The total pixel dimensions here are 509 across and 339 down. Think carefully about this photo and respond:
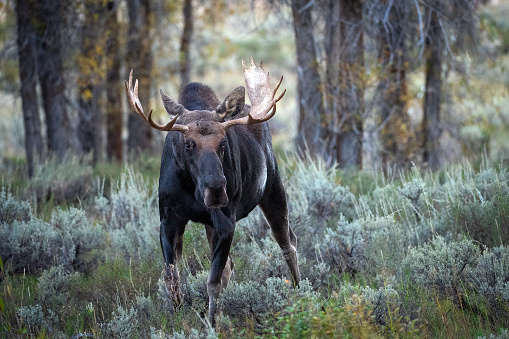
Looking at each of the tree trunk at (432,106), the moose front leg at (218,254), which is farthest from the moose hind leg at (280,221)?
the tree trunk at (432,106)

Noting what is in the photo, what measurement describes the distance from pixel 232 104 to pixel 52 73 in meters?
7.99

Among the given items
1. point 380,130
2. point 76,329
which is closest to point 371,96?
point 380,130

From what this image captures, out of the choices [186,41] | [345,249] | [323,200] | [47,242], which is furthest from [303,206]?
[186,41]

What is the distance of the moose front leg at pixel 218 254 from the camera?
4.78m

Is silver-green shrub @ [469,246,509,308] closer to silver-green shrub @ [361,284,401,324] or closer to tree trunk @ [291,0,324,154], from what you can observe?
silver-green shrub @ [361,284,401,324]

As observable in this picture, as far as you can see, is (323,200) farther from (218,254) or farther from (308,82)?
(308,82)

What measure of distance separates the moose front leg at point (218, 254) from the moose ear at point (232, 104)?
80 cm

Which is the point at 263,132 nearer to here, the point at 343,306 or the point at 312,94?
the point at 343,306

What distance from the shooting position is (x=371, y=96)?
1216 cm

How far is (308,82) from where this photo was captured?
462 inches

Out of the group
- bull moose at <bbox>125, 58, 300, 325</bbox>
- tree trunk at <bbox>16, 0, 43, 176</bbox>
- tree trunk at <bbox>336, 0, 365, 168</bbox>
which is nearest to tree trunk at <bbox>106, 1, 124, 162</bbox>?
tree trunk at <bbox>16, 0, 43, 176</bbox>

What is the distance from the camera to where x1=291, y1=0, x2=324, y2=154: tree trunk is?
37.5 feet

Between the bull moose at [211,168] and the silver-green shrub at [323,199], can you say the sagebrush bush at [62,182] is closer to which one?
the silver-green shrub at [323,199]

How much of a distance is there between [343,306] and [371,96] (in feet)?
27.0
